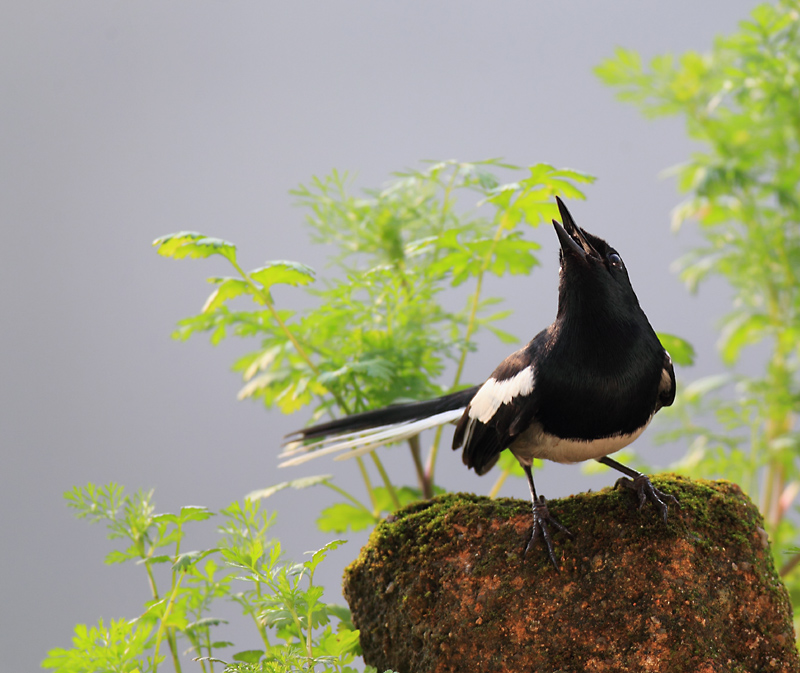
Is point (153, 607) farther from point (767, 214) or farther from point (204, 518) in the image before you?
point (767, 214)

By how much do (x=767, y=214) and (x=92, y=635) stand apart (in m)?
2.91

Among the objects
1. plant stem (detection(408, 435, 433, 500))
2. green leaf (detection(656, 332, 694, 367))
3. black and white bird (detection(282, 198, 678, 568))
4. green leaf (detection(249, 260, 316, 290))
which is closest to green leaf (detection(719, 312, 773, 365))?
green leaf (detection(656, 332, 694, 367))

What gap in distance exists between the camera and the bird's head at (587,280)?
1136mm

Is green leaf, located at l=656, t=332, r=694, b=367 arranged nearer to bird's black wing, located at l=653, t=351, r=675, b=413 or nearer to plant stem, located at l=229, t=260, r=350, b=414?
bird's black wing, located at l=653, t=351, r=675, b=413

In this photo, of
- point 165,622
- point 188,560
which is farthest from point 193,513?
point 165,622

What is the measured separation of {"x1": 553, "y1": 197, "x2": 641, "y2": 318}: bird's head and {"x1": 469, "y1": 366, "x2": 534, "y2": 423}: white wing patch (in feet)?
0.46

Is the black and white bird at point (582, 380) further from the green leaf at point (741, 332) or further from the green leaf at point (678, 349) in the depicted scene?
the green leaf at point (741, 332)

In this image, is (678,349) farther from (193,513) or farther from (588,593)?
(193,513)

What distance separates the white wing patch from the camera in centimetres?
117

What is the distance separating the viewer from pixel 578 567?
3.74ft

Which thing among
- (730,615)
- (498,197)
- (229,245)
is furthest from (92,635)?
(498,197)

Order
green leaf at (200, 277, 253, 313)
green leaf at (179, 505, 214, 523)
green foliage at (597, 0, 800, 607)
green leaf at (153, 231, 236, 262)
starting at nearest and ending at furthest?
1. green leaf at (179, 505, 214, 523)
2. green leaf at (153, 231, 236, 262)
3. green leaf at (200, 277, 253, 313)
4. green foliage at (597, 0, 800, 607)

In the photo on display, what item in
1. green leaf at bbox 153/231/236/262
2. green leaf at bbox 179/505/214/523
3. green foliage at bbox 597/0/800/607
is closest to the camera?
green leaf at bbox 179/505/214/523

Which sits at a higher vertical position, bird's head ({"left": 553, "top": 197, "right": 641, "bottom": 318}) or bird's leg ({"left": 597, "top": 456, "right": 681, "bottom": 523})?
bird's head ({"left": 553, "top": 197, "right": 641, "bottom": 318})
